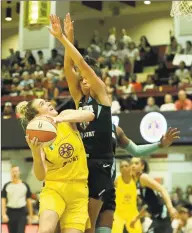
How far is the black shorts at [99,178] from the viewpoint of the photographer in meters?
5.21

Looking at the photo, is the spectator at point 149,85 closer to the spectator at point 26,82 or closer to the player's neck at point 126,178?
the spectator at point 26,82

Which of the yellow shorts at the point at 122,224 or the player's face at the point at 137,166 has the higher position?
the player's face at the point at 137,166

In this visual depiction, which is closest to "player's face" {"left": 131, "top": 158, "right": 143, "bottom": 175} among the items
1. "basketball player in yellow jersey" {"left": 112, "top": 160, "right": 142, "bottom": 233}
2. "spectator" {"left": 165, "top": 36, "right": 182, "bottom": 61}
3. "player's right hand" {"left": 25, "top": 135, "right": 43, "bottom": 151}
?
"basketball player in yellow jersey" {"left": 112, "top": 160, "right": 142, "bottom": 233}

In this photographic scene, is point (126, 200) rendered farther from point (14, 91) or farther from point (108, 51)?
point (108, 51)

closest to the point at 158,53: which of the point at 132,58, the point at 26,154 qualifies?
the point at 132,58

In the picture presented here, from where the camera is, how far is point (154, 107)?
16469 mm

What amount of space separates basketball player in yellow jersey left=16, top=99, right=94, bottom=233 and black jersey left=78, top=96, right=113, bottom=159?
0.18 meters

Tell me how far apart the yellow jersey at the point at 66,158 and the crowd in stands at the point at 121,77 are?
11045mm

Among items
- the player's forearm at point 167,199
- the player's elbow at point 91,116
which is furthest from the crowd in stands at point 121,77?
the player's elbow at point 91,116

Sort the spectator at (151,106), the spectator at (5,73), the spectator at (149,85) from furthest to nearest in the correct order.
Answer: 1. the spectator at (5,73)
2. the spectator at (149,85)
3. the spectator at (151,106)

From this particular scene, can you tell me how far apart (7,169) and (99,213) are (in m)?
13.7

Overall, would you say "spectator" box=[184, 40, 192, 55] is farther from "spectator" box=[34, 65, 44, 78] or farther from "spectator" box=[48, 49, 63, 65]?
"spectator" box=[34, 65, 44, 78]

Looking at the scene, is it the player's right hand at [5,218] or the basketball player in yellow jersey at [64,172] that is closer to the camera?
the basketball player in yellow jersey at [64,172]

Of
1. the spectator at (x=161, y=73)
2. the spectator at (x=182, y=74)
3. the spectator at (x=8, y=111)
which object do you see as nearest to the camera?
the spectator at (x=182, y=74)
